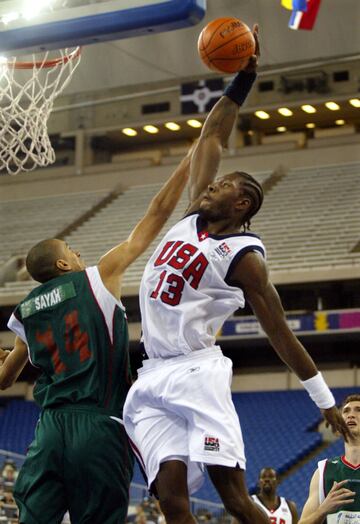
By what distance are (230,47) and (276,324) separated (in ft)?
4.84

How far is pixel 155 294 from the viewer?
13.9ft

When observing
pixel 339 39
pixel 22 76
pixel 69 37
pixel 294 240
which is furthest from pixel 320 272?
pixel 69 37

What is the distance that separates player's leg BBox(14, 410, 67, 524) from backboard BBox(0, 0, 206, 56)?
2.09 meters

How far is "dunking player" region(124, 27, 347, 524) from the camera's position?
3930 millimetres

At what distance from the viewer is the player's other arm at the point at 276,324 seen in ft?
13.4

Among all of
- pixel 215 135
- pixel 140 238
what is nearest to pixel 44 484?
pixel 140 238

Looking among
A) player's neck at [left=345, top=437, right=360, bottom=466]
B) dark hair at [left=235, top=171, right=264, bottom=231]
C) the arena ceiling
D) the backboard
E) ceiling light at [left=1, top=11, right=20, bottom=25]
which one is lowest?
player's neck at [left=345, top=437, right=360, bottom=466]

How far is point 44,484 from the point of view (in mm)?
4082

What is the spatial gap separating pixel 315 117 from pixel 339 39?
3.20 metres

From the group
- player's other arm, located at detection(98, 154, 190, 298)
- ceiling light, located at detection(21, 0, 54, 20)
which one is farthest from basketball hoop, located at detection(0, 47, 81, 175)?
player's other arm, located at detection(98, 154, 190, 298)

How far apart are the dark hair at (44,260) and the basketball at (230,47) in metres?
1.23

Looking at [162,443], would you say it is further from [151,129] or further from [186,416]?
[151,129]

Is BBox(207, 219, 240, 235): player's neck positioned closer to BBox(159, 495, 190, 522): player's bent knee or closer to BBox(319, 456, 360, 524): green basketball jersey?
Answer: BBox(159, 495, 190, 522): player's bent knee

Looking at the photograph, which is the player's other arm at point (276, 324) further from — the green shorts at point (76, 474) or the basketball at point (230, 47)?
the basketball at point (230, 47)
